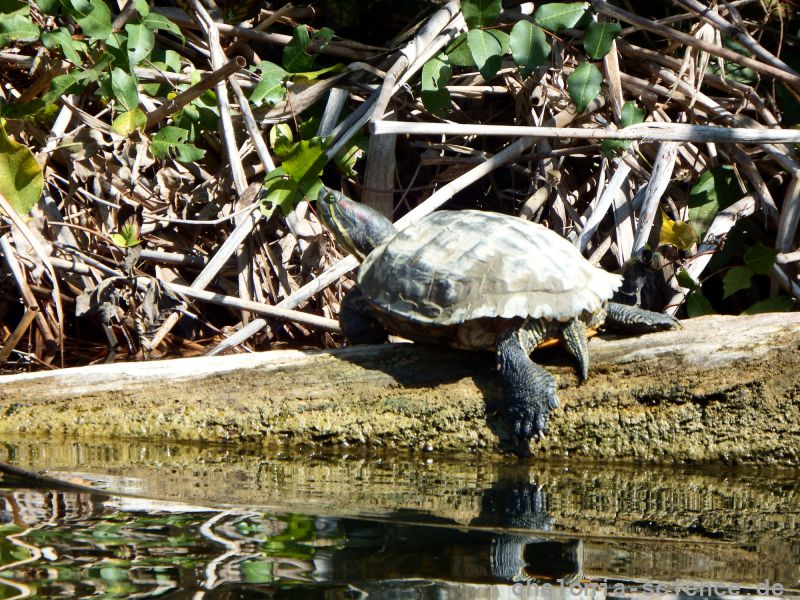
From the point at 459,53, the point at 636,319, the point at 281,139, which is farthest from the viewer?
the point at 281,139

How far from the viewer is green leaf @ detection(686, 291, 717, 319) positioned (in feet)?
12.9

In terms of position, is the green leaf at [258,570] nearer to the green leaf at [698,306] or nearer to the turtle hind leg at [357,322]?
the turtle hind leg at [357,322]

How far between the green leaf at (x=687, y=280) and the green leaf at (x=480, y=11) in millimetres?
1399

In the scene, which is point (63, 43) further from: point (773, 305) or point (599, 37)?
point (773, 305)

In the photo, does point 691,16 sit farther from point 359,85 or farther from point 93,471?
point 93,471

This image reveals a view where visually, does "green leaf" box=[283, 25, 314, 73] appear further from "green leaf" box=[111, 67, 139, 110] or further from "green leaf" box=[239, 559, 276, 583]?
"green leaf" box=[239, 559, 276, 583]

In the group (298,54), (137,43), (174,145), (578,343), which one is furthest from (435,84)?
(578,343)

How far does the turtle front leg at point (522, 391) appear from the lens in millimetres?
2764

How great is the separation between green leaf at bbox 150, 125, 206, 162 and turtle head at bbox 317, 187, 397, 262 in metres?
0.98

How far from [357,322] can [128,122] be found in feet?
5.22

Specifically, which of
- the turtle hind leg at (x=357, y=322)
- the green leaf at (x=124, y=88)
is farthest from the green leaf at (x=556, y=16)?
the green leaf at (x=124, y=88)

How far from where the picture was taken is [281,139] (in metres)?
4.25

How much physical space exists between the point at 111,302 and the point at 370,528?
2.34m

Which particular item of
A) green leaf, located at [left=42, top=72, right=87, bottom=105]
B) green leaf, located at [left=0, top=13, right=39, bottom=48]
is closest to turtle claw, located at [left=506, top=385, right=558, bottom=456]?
green leaf, located at [left=42, top=72, right=87, bottom=105]
